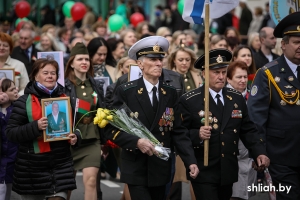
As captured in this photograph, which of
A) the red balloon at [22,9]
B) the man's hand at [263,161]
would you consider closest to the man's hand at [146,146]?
the man's hand at [263,161]

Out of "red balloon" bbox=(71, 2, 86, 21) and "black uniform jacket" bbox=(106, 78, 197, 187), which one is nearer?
"black uniform jacket" bbox=(106, 78, 197, 187)

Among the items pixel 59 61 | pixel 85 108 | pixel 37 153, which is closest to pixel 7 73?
pixel 59 61

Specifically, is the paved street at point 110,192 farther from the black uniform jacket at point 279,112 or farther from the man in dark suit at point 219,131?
the man in dark suit at point 219,131

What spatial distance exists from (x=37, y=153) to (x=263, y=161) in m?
2.44

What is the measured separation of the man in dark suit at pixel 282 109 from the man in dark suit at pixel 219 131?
185mm

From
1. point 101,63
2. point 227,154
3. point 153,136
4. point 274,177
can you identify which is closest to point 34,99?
point 153,136

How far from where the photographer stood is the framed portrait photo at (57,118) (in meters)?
8.46

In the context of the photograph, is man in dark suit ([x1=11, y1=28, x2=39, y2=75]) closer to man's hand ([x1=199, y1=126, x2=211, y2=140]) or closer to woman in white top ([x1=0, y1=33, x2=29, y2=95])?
woman in white top ([x1=0, y1=33, x2=29, y2=95])

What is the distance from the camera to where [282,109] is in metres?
8.23

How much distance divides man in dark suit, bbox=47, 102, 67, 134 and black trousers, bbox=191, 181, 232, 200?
5.26 ft

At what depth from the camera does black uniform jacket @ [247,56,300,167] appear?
A: 8.20 meters

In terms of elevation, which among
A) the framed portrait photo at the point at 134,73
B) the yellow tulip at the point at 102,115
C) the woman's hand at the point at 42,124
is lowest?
the woman's hand at the point at 42,124

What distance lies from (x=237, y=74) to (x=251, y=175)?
1419mm

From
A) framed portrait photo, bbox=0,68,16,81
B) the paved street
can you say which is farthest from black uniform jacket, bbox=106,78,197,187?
the paved street
